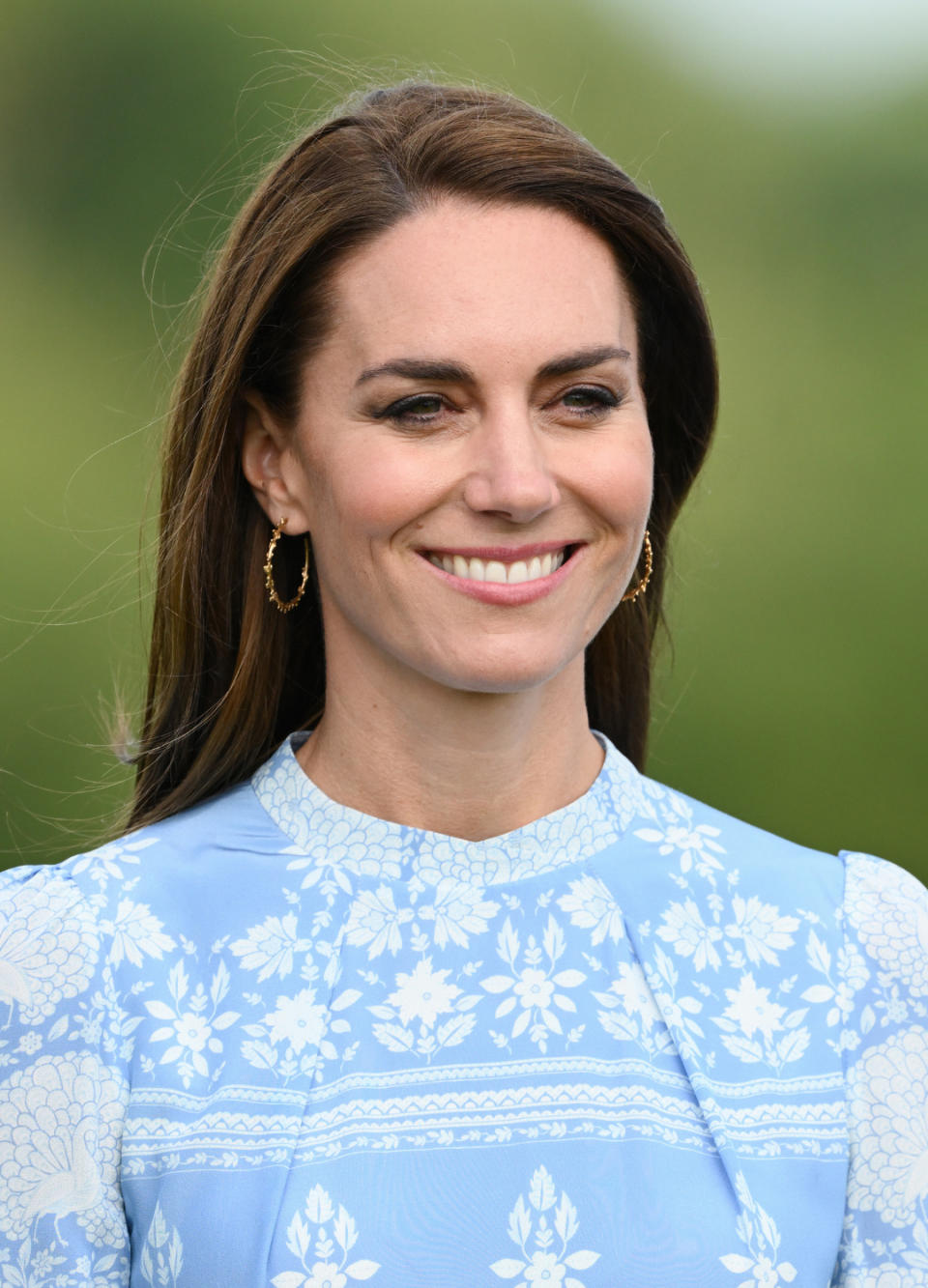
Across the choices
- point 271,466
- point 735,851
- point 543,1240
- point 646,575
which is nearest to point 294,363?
point 271,466

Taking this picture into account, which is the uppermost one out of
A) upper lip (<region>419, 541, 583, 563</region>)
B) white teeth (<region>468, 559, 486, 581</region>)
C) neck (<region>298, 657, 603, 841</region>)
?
upper lip (<region>419, 541, 583, 563</region>)

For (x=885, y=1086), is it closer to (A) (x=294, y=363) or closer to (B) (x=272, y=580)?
(B) (x=272, y=580)

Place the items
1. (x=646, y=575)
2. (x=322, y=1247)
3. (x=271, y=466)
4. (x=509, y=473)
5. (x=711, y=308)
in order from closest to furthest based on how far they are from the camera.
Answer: (x=322, y=1247) → (x=509, y=473) → (x=271, y=466) → (x=646, y=575) → (x=711, y=308)

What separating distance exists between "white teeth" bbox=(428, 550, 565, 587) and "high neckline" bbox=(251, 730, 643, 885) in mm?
328

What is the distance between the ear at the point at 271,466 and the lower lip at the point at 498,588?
25 cm

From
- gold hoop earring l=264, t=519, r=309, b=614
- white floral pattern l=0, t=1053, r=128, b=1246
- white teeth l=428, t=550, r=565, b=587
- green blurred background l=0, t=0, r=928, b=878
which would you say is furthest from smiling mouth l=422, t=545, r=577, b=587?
green blurred background l=0, t=0, r=928, b=878

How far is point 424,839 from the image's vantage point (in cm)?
222

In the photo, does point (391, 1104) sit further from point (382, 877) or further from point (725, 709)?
point (725, 709)

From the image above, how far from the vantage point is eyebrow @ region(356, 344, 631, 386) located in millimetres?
2060

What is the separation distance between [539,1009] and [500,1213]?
244mm

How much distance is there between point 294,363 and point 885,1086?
1.10 meters

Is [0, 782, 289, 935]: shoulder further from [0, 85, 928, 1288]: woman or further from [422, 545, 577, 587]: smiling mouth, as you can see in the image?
[422, 545, 577, 587]: smiling mouth

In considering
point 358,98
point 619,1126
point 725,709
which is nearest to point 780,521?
point 725,709

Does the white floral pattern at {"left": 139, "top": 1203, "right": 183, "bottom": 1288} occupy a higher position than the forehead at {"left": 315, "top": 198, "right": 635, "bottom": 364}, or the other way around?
the forehead at {"left": 315, "top": 198, "right": 635, "bottom": 364}
